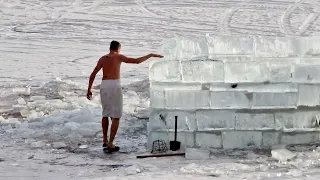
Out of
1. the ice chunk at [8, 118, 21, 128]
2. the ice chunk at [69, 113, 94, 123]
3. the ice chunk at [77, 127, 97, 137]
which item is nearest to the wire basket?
the ice chunk at [77, 127, 97, 137]

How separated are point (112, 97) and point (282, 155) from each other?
2.32 metres

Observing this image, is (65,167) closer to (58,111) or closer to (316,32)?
(58,111)

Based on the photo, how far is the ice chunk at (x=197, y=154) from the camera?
8.42m

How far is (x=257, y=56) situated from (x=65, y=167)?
3.04 m

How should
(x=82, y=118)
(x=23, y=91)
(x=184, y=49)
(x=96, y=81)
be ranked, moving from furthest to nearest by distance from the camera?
1. (x=96, y=81)
2. (x=23, y=91)
3. (x=82, y=118)
4. (x=184, y=49)

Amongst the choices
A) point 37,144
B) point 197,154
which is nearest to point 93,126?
point 37,144

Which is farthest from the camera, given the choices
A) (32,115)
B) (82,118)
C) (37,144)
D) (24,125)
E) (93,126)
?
(32,115)

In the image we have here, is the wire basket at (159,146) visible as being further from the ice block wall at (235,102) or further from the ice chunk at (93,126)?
the ice chunk at (93,126)

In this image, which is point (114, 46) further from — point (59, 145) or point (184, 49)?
point (59, 145)

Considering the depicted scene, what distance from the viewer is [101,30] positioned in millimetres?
24703

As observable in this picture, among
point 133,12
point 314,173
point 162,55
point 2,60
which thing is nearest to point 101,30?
point 133,12

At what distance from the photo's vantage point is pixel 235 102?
888 cm

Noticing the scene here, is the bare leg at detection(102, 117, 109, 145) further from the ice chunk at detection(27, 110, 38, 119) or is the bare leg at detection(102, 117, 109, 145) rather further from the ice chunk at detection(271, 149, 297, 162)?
the ice chunk at detection(27, 110, 38, 119)

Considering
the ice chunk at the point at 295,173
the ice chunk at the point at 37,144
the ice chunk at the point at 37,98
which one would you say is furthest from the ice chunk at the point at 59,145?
the ice chunk at the point at 37,98
